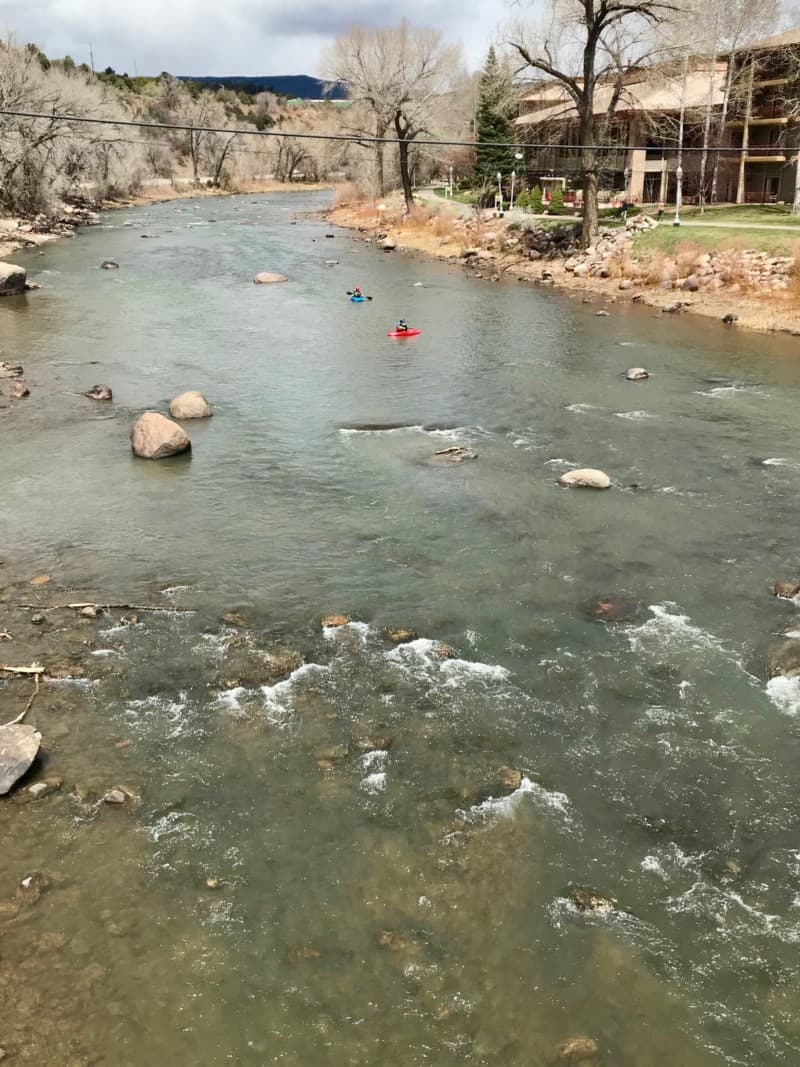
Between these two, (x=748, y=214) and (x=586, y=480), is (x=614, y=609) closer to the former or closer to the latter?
(x=586, y=480)

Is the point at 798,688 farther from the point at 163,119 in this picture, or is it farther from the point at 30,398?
the point at 163,119

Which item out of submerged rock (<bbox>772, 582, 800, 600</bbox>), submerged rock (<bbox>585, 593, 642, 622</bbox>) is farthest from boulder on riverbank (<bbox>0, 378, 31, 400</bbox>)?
submerged rock (<bbox>772, 582, 800, 600</bbox>)

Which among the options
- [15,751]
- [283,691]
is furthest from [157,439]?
[15,751]

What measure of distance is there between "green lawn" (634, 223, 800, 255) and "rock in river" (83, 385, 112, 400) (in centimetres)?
2444

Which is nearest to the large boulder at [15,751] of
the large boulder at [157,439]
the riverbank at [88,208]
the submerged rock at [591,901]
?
the submerged rock at [591,901]

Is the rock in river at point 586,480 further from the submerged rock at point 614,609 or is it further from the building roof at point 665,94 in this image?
the building roof at point 665,94

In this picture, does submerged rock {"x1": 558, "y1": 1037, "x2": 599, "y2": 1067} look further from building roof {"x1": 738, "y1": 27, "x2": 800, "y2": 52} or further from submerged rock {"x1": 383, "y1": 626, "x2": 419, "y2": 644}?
building roof {"x1": 738, "y1": 27, "x2": 800, "y2": 52}

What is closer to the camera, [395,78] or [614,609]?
[614,609]

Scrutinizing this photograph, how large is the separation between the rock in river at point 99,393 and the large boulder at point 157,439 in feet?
12.9

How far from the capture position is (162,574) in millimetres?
12820

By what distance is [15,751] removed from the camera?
8500mm

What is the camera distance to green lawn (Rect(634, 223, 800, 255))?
107 feet

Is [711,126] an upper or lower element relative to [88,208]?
upper

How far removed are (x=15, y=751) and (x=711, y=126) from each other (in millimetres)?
52553
